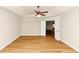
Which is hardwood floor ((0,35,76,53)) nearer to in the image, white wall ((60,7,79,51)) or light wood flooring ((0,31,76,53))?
light wood flooring ((0,31,76,53))

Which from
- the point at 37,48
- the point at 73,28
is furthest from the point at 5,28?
the point at 73,28

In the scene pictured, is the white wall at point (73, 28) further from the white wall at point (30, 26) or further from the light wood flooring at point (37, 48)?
the white wall at point (30, 26)

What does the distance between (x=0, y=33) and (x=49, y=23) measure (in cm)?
1168

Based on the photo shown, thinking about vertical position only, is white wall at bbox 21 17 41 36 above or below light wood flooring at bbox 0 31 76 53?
above

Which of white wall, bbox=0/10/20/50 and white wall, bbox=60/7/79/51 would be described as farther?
white wall, bbox=0/10/20/50

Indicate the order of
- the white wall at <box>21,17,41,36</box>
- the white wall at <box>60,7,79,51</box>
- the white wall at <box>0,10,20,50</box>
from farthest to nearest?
the white wall at <box>21,17,41,36</box> → the white wall at <box>0,10,20,50</box> → the white wall at <box>60,7,79,51</box>

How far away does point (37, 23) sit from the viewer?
1233 cm

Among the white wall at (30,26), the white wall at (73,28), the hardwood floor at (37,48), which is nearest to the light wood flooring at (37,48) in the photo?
the hardwood floor at (37,48)

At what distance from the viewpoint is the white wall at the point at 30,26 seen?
40.1 feet

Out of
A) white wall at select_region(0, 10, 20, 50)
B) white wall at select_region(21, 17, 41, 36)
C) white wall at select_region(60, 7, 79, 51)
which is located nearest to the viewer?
white wall at select_region(60, 7, 79, 51)

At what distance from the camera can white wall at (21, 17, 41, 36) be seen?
12.2 meters

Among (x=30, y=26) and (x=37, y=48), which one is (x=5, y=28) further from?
(x=30, y=26)

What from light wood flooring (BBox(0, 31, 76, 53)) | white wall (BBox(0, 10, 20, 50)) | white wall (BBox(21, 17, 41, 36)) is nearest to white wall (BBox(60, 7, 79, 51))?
light wood flooring (BBox(0, 31, 76, 53))
